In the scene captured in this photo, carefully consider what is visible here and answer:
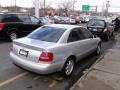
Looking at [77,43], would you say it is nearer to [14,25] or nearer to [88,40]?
[88,40]

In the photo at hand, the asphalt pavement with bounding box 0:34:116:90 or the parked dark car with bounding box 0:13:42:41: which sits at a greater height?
the parked dark car with bounding box 0:13:42:41

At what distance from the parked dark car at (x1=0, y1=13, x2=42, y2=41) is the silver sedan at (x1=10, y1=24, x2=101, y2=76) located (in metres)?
5.93

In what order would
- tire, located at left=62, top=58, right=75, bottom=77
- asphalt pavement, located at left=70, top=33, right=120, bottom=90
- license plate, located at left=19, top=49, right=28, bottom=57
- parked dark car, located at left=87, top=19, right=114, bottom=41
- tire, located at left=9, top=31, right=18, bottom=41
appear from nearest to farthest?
asphalt pavement, located at left=70, top=33, right=120, bottom=90 < license plate, located at left=19, top=49, right=28, bottom=57 < tire, located at left=62, top=58, right=75, bottom=77 < tire, located at left=9, top=31, right=18, bottom=41 < parked dark car, located at left=87, top=19, right=114, bottom=41

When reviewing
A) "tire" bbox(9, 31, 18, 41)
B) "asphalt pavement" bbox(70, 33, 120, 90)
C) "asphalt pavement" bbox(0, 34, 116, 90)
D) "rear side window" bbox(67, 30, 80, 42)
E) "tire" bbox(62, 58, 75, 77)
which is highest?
"rear side window" bbox(67, 30, 80, 42)

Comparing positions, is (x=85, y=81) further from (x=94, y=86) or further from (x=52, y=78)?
(x=52, y=78)

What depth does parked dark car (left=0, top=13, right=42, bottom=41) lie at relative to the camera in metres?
12.2

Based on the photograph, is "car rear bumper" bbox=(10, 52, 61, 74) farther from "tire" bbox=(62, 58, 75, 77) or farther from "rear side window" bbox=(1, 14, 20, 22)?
"rear side window" bbox=(1, 14, 20, 22)

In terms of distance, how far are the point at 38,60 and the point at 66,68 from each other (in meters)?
1.11

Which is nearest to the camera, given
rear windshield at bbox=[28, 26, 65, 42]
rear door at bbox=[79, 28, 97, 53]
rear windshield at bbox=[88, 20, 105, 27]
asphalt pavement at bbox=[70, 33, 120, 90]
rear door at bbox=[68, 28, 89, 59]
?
asphalt pavement at bbox=[70, 33, 120, 90]

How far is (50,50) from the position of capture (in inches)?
216

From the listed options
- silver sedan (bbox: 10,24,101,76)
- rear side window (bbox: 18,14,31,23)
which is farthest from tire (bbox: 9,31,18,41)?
silver sedan (bbox: 10,24,101,76)

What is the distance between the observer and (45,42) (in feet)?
19.9

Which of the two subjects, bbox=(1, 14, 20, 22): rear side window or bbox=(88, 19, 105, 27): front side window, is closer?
bbox=(1, 14, 20, 22): rear side window

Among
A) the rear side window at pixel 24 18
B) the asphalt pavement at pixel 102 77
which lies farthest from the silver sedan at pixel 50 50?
the rear side window at pixel 24 18
